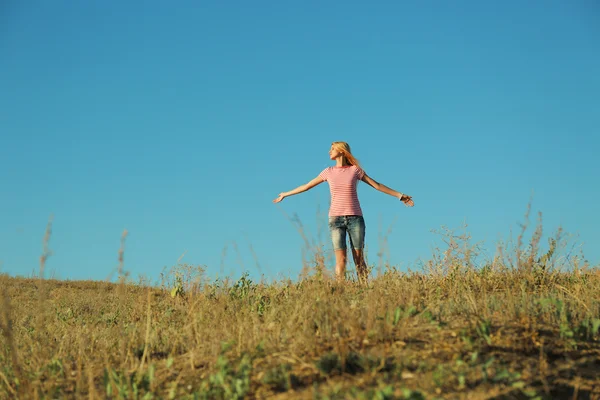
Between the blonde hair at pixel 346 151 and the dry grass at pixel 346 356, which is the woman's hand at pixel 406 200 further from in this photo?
the dry grass at pixel 346 356

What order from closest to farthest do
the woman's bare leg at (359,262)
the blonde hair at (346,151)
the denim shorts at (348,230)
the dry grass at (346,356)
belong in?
the dry grass at (346,356) < the woman's bare leg at (359,262) < the denim shorts at (348,230) < the blonde hair at (346,151)

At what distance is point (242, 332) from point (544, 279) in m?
5.39

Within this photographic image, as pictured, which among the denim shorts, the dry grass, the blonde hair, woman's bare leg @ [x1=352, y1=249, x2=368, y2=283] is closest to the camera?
the dry grass

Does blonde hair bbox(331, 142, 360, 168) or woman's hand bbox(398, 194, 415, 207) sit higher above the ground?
blonde hair bbox(331, 142, 360, 168)

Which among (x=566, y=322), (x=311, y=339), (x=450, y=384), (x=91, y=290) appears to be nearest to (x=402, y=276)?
(x=566, y=322)

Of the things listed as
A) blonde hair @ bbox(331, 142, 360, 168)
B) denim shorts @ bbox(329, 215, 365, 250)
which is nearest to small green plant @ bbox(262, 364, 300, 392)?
denim shorts @ bbox(329, 215, 365, 250)

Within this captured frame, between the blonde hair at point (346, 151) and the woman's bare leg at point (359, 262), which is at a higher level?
the blonde hair at point (346, 151)

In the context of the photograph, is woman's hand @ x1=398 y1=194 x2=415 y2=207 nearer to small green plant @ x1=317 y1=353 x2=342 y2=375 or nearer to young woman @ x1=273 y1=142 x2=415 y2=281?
young woman @ x1=273 y1=142 x2=415 y2=281

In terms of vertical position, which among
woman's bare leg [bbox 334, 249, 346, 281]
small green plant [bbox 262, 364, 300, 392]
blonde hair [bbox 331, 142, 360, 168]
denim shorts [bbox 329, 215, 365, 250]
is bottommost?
small green plant [bbox 262, 364, 300, 392]

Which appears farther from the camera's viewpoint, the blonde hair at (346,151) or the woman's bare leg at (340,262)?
the blonde hair at (346,151)

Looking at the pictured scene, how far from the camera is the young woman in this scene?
34.4 feet

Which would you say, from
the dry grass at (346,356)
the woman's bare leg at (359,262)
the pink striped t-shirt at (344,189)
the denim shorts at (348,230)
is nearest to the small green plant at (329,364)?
the dry grass at (346,356)

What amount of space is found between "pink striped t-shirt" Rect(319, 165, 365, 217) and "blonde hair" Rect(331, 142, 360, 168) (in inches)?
3.9

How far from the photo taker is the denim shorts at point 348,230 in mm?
10461
